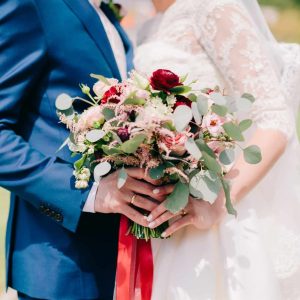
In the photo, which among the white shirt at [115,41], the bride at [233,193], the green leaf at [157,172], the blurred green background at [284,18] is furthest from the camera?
the blurred green background at [284,18]

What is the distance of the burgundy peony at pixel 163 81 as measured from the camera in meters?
2.07

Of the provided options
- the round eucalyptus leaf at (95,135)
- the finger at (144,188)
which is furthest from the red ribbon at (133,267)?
the round eucalyptus leaf at (95,135)

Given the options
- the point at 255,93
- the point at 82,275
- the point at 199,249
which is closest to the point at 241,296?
the point at 199,249

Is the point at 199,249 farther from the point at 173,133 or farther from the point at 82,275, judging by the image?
the point at 173,133

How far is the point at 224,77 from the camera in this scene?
2.55 metres

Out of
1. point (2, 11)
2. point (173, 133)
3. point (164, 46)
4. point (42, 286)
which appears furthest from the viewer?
point (164, 46)

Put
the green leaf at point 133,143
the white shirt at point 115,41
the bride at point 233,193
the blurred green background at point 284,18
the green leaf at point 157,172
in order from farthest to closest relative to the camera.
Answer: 1. the blurred green background at point 284,18
2. the white shirt at point 115,41
3. the bride at point 233,193
4. the green leaf at point 157,172
5. the green leaf at point 133,143

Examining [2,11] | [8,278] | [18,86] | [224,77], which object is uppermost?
[2,11]

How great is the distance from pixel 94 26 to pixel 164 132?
64 cm

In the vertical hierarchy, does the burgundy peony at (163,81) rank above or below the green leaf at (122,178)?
above

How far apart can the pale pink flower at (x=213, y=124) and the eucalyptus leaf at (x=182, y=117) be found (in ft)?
0.27

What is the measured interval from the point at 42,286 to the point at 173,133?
A: 835 millimetres

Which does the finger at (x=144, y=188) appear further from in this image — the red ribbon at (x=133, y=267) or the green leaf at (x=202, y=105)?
the green leaf at (x=202, y=105)

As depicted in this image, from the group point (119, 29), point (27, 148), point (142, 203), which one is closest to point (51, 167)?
point (27, 148)
